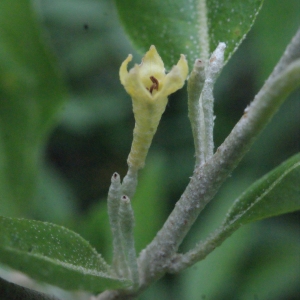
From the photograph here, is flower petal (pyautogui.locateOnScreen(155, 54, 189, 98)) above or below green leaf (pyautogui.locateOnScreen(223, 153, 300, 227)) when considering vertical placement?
above

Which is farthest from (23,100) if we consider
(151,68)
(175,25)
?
(151,68)

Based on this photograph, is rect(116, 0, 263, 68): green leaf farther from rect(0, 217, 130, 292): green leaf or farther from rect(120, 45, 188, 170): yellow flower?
rect(0, 217, 130, 292): green leaf

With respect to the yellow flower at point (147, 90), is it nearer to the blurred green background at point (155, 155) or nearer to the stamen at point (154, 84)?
the stamen at point (154, 84)

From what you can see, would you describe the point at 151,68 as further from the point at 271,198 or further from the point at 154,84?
the point at 271,198

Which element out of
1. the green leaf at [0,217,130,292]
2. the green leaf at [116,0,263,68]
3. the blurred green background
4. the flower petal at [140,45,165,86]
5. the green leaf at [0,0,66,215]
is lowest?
the blurred green background

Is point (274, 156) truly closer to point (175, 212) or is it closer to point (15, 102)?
point (15, 102)

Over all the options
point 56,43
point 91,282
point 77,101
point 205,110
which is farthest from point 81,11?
point 91,282

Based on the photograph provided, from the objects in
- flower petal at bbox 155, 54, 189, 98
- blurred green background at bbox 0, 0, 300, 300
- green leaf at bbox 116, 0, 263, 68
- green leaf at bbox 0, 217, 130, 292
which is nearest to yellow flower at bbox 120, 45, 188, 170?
flower petal at bbox 155, 54, 189, 98
